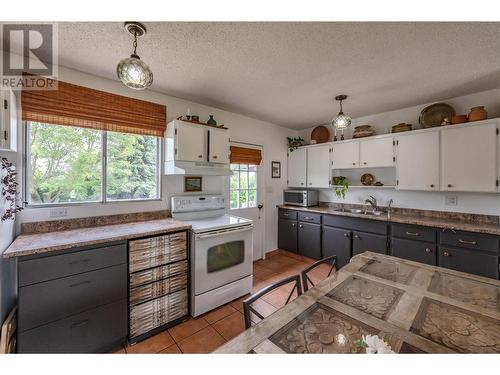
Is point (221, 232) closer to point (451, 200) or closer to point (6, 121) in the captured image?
point (6, 121)

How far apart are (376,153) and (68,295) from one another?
12.5 feet

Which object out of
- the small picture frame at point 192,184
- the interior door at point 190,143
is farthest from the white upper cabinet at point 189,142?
the small picture frame at point 192,184

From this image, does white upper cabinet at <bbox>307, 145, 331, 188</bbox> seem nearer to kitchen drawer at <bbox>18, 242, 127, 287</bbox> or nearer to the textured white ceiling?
the textured white ceiling

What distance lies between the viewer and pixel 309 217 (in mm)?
3617

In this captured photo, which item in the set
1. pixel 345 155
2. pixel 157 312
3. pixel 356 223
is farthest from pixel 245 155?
pixel 157 312

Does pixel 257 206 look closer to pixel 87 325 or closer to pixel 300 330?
pixel 87 325

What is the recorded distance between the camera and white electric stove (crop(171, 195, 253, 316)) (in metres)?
2.12

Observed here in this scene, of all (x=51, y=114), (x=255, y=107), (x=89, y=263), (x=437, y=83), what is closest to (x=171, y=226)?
(x=89, y=263)

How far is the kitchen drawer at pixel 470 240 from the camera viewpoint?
208 centimetres

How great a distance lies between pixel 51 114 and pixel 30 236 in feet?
3.50
